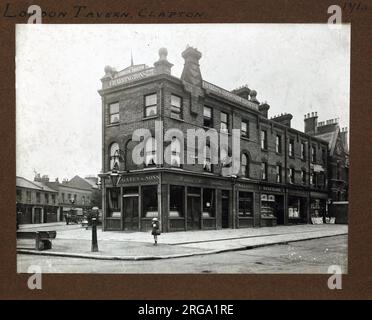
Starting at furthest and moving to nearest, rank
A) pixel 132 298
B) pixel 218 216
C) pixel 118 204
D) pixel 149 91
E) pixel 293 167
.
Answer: pixel 293 167
pixel 218 216
pixel 118 204
pixel 149 91
pixel 132 298

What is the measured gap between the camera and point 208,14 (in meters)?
7.94

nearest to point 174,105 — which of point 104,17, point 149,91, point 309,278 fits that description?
point 149,91

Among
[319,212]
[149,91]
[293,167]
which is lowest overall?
[319,212]

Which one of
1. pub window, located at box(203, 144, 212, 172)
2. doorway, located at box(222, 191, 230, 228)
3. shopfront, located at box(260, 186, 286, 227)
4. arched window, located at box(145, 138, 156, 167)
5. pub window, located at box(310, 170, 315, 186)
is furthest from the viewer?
pub window, located at box(310, 170, 315, 186)

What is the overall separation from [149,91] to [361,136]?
13.3 metres

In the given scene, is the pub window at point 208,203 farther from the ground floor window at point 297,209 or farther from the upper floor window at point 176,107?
the ground floor window at point 297,209

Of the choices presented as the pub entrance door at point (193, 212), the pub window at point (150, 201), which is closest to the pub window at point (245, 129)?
the pub entrance door at point (193, 212)

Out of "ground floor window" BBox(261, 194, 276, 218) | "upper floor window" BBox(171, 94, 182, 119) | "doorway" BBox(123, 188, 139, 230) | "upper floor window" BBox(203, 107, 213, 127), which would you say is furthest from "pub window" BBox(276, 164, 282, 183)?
"doorway" BBox(123, 188, 139, 230)

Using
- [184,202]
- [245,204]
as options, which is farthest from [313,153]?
[184,202]

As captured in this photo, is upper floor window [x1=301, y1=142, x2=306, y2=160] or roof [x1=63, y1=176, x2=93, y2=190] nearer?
roof [x1=63, y1=176, x2=93, y2=190]

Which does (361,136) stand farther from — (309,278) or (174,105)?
(174,105)

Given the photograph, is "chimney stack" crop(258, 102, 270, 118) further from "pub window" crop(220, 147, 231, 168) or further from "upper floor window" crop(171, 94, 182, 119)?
"upper floor window" crop(171, 94, 182, 119)

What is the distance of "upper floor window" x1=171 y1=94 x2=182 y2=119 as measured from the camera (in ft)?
66.1

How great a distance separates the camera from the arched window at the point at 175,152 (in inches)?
783
